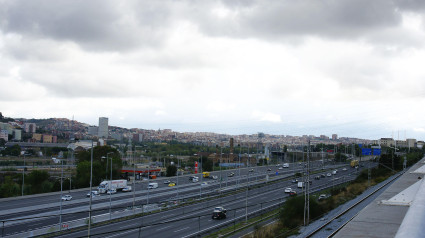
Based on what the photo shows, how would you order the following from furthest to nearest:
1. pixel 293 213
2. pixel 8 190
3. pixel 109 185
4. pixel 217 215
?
pixel 109 185
pixel 8 190
pixel 217 215
pixel 293 213

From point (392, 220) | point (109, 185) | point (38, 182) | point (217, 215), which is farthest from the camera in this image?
point (38, 182)

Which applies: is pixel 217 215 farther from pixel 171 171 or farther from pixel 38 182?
pixel 171 171

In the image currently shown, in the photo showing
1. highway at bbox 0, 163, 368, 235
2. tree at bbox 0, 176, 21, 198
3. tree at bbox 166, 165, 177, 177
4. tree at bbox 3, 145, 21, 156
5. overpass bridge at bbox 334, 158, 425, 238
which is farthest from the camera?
tree at bbox 3, 145, 21, 156

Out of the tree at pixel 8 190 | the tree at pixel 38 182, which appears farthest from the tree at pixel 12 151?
the tree at pixel 8 190

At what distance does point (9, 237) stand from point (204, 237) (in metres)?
10.8

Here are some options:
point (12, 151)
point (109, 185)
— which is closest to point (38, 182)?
point (109, 185)

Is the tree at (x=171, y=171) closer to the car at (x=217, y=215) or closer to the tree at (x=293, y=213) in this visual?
the car at (x=217, y=215)

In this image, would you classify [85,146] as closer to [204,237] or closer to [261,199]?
[261,199]

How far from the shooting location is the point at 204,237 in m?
20.5

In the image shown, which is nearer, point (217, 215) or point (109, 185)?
point (217, 215)

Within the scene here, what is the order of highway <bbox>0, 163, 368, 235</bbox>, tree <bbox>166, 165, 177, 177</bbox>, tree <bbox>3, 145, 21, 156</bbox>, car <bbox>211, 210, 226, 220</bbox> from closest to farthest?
highway <bbox>0, 163, 368, 235</bbox> → car <bbox>211, 210, 226, 220</bbox> → tree <bbox>166, 165, 177, 177</bbox> → tree <bbox>3, 145, 21, 156</bbox>

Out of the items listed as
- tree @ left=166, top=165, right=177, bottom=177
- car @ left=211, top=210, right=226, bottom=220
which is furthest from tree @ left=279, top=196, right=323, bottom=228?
tree @ left=166, top=165, right=177, bottom=177

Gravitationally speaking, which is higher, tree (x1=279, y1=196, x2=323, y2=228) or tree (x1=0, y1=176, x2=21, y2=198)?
tree (x1=279, y1=196, x2=323, y2=228)

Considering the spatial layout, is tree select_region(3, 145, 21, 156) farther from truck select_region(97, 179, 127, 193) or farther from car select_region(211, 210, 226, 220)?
car select_region(211, 210, 226, 220)
